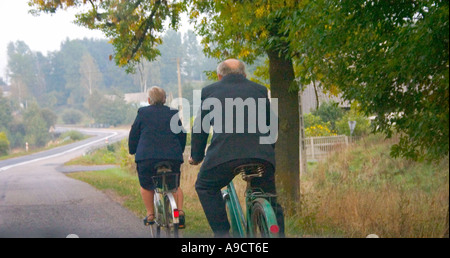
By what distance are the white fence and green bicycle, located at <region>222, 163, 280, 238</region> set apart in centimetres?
1006

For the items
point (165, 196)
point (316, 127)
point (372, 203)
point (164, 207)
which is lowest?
point (372, 203)

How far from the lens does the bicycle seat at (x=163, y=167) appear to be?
259 inches

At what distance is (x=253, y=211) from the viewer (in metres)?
5.18

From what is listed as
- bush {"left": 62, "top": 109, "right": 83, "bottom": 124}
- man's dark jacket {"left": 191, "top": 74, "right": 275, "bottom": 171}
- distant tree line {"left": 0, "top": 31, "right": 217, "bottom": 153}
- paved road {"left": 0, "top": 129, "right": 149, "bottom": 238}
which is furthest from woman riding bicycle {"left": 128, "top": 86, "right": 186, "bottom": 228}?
bush {"left": 62, "top": 109, "right": 83, "bottom": 124}

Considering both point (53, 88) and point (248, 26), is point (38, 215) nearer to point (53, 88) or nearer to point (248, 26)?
point (53, 88)

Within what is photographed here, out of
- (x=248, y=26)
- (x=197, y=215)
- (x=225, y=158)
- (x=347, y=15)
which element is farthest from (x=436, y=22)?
(x=197, y=215)

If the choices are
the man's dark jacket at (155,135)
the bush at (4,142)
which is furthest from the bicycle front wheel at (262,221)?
the bush at (4,142)

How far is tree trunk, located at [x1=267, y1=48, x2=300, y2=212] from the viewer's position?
384 inches

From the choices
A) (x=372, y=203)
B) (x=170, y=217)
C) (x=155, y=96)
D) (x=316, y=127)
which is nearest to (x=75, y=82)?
(x=155, y=96)

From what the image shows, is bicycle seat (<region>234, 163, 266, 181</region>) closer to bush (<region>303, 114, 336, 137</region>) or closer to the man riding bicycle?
the man riding bicycle

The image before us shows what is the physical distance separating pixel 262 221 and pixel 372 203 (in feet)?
11.0

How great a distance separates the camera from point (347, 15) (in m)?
6.72

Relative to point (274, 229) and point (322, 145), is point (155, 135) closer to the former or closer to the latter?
point (274, 229)
